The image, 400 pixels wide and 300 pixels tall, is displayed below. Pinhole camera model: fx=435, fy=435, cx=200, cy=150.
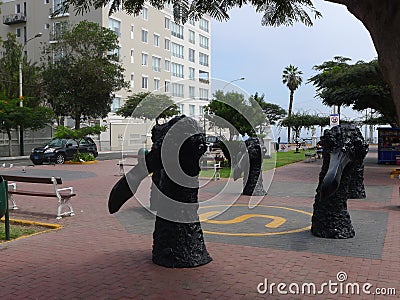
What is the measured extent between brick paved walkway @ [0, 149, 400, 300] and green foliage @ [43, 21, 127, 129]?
1045 inches

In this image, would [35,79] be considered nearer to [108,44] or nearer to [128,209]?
[108,44]

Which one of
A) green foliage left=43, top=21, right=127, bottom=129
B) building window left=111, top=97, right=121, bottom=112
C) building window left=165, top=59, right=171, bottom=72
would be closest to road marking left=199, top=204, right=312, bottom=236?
green foliage left=43, top=21, right=127, bottom=129

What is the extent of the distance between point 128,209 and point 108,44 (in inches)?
1096

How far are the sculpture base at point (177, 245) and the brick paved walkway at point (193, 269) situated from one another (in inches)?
5.3

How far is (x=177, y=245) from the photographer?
5.97 metres

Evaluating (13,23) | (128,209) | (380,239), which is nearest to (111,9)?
(380,239)

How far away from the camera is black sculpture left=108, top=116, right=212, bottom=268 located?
5.88 m

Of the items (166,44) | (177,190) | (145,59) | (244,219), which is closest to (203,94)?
(177,190)

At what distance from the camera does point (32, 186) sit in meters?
15.0

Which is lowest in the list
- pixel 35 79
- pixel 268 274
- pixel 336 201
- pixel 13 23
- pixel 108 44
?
pixel 268 274

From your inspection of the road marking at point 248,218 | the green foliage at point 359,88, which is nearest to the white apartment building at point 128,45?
the green foliage at point 359,88

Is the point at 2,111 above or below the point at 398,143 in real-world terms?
above

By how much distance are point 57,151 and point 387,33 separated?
2623 cm

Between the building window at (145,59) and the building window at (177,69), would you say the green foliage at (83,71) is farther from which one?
the building window at (145,59)
